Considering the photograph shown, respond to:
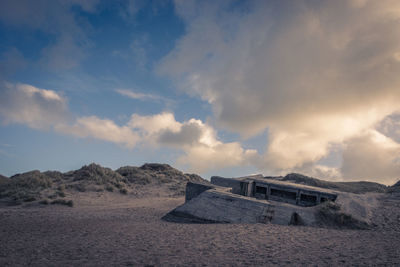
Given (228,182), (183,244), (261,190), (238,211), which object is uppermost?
(228,182)

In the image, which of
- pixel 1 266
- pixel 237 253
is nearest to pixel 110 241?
pixel 1 266

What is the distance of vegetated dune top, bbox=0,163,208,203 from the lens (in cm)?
1655

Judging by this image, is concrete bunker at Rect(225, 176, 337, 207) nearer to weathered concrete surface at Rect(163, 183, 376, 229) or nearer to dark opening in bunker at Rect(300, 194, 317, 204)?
dark opening in bunker at Rect(300, 194, 317, 204)

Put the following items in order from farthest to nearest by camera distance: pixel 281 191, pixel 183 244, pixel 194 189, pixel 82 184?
pixel 82 184 → pixel 281 191 → pixel 194 189 → pixel 183 244

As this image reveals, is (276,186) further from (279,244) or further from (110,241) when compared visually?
(110,241)

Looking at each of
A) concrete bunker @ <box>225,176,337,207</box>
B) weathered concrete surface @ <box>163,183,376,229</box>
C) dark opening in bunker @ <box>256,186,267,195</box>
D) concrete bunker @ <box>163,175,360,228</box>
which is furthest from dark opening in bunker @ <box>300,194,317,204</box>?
concrete bunker @ <box>163,175,360,228</box>

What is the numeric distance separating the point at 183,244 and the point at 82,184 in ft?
52.8

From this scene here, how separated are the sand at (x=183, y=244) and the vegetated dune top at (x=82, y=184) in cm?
722

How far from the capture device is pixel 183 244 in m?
6.77

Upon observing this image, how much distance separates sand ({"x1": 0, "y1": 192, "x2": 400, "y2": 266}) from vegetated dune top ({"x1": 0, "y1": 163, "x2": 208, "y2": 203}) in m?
7.22

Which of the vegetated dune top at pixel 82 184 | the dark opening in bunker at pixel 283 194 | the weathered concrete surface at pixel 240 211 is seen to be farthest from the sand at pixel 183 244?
the vegetated dune top at pixel 82 184

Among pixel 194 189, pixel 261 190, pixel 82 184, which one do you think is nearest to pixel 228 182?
pixel 261 190

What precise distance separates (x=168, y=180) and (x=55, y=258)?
21894mm

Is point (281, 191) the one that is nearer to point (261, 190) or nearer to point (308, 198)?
point (261, 190)
